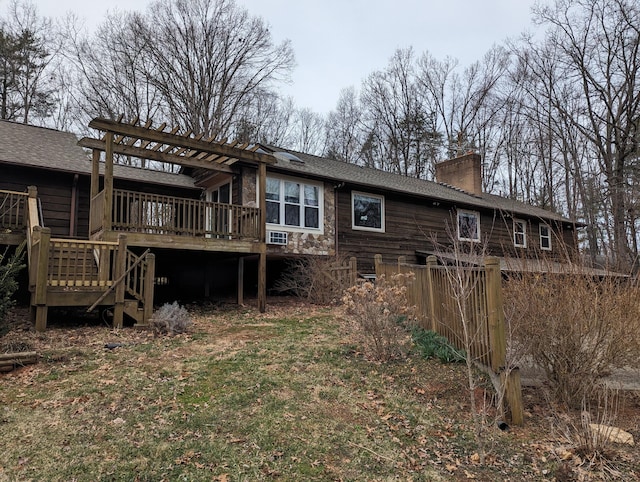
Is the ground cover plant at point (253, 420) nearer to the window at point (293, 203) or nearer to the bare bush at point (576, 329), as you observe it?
the bare bush at point (576, 329)

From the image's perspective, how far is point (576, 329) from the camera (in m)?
4.75

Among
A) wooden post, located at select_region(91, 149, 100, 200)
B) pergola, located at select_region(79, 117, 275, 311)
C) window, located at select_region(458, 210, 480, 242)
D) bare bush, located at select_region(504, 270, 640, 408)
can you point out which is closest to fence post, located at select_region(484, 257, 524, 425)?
bare bush, located at select_region(504, 270, 640, 408)

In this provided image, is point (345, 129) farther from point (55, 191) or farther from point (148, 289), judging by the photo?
point (148, 289)

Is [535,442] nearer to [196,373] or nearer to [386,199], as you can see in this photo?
[196,373]

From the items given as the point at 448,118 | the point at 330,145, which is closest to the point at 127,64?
the point at 330,145

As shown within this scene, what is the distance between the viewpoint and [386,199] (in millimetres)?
15977

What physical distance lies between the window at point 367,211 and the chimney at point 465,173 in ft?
25.7

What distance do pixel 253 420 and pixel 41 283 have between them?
16.8ft

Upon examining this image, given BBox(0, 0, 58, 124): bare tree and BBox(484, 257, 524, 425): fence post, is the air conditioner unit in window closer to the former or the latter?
BBox(484, 257, 524, 425): fence post

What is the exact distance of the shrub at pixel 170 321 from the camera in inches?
296

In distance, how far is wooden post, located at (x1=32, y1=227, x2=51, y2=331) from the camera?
7.11 metres

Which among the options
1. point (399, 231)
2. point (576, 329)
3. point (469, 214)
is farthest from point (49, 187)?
point (469, 214)

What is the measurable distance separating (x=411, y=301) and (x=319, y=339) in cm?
186

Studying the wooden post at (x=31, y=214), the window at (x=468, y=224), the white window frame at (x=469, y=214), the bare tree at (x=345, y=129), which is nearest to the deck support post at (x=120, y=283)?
the wooden post at (x=31, y=214)
